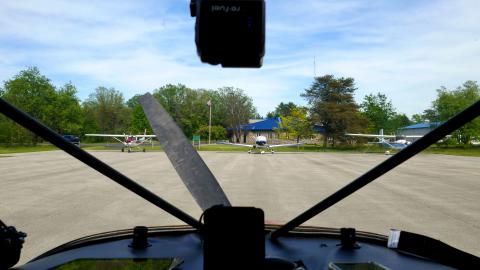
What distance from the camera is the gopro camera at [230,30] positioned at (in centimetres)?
70

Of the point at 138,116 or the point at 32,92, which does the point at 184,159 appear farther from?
the point at 32,92

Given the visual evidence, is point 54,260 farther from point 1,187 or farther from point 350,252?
point 1,187

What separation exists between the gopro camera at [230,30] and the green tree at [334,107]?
188 ft

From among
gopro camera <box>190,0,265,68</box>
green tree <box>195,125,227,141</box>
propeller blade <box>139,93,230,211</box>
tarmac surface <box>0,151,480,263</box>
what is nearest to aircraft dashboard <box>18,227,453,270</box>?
propeller blade <box>139,93,230,211</box>

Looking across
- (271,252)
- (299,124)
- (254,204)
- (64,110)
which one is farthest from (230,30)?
(299,124)

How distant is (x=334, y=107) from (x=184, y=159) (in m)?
58.4

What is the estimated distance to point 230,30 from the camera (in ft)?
2.32

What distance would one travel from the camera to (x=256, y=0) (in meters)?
0.71

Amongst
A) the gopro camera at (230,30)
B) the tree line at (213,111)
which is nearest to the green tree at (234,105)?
the tree line at (213,111)

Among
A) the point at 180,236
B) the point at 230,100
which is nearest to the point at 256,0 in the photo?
the point at 180,236

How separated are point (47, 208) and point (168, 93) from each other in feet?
21.7

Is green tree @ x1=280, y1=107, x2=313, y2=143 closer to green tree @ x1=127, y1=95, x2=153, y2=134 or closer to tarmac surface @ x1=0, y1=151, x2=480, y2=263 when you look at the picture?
tarmac surface @ x1=0, y1=151, x2=480, y2=263

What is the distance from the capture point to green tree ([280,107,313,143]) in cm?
6156

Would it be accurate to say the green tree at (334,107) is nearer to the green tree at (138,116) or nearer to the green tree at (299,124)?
the green tree at (299,124)
